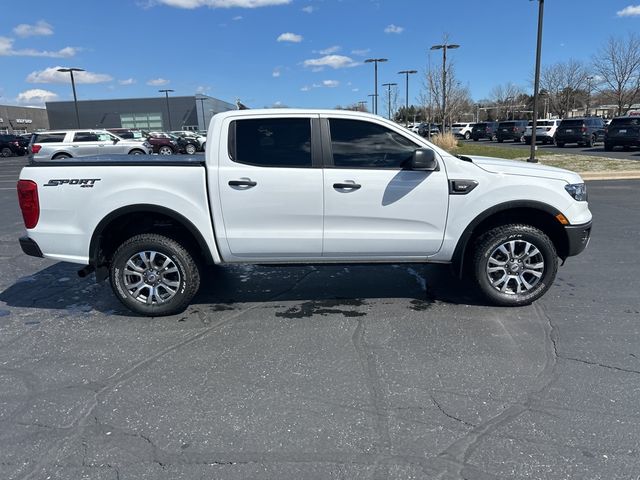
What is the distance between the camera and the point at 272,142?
171 inches

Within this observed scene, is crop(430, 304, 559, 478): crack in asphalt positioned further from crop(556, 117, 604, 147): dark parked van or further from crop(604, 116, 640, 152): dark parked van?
crop(556, 117, 604, 147): dark parked van

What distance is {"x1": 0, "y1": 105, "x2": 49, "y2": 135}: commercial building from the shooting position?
87.1 meters

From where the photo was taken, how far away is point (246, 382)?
11.0ft

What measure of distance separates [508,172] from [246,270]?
3215mm

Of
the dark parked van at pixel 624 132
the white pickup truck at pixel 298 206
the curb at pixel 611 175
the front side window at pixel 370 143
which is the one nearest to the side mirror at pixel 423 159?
the white pickup truck at pixel 298 206

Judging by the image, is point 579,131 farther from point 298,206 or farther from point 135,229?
point 135,229

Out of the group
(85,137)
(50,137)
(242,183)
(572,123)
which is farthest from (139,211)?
(572,123)

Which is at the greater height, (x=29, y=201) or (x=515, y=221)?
(x=29, y=201)

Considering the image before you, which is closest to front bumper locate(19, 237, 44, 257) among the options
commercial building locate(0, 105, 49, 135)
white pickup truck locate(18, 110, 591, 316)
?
white pickup truck locate(18, 110, 591, 316)

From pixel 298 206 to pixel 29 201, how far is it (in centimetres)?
241

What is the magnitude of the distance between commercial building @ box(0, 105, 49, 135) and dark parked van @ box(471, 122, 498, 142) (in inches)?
3012

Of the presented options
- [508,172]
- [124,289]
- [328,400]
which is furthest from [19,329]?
[508,172]

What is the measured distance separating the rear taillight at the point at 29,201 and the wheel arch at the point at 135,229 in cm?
55

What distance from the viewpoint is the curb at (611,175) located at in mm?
14612
